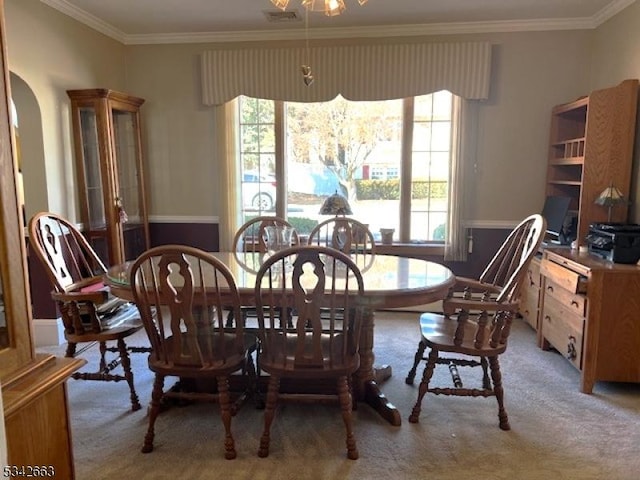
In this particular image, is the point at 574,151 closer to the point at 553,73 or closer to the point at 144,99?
the point at 553,73

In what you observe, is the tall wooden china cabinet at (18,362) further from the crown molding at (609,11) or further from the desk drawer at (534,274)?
the crown molding at (609,11)

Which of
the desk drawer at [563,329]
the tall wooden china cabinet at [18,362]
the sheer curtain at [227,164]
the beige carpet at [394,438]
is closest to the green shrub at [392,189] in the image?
the sheer curtain at [227,164]

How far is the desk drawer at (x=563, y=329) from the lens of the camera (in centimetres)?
282

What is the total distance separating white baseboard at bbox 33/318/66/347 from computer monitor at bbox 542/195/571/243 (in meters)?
3.84

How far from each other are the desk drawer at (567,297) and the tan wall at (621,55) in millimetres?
698

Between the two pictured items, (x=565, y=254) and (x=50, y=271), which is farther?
(x=565, y=254)

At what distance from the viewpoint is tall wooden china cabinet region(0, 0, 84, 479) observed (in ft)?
3.33

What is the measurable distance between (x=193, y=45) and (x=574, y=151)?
11.1ft

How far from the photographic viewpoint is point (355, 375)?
100 inches

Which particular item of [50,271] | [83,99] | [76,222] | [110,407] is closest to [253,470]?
[110,407]

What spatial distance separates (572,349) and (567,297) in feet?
1.05

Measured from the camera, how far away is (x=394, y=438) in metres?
2.29

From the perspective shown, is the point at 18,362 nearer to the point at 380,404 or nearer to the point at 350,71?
the point at 380,404

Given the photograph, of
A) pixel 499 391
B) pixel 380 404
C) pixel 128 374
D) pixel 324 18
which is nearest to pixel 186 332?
pixel 128 374
